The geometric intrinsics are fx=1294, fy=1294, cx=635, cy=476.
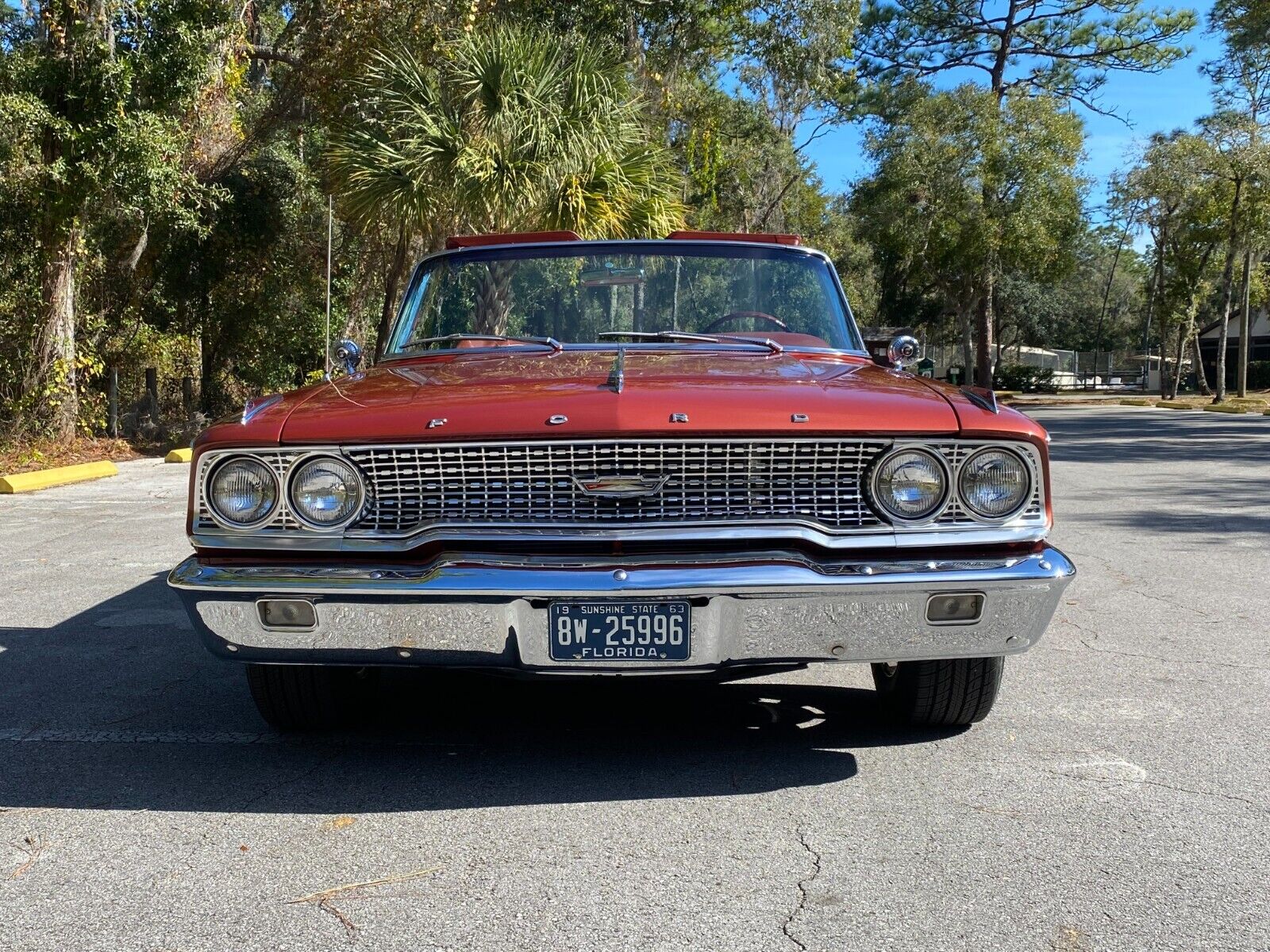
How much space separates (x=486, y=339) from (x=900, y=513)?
1.86m

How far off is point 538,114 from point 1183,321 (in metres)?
40.5

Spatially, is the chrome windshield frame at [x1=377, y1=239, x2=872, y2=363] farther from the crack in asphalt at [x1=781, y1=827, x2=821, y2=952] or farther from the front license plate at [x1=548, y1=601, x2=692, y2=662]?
the crack in asphalt at [x1=781, y1=827, x2=821, y2=952]

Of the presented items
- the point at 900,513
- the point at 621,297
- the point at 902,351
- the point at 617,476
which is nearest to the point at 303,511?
the point at 617,476

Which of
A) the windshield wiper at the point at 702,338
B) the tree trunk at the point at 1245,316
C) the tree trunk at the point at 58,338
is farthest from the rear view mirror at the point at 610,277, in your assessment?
the tree trunk at the point at 1245,316

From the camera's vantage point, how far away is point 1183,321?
49250 mm

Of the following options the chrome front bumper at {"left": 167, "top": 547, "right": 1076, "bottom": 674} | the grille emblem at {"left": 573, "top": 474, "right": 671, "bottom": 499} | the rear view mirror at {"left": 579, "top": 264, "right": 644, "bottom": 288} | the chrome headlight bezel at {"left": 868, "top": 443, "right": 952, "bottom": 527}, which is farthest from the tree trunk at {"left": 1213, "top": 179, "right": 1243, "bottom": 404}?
the grille emblem at {"left": 573, "top": 474, "right": 671, "bottom": 499}

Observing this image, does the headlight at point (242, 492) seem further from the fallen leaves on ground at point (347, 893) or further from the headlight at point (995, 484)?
the headlight at point (995, 484)

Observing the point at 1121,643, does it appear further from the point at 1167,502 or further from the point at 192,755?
the point at 1167,502

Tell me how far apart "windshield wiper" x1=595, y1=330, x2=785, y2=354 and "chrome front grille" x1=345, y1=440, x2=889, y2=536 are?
1144mm

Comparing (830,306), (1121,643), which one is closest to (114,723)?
(830,306)

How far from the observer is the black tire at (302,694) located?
3814mm

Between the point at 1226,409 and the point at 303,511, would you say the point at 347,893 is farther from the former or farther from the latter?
the point at 1226,409

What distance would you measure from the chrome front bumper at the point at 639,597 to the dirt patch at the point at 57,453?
10508mm

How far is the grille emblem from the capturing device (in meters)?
3.30
